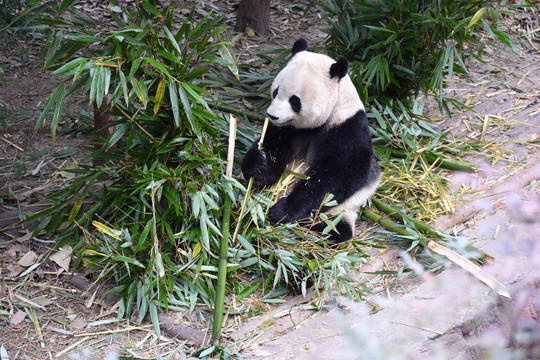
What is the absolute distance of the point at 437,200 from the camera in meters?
3.48

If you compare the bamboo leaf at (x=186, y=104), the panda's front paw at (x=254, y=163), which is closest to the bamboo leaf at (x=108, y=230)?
the bamboo leaf at (x=186, y=104)

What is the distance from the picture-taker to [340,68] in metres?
2.96

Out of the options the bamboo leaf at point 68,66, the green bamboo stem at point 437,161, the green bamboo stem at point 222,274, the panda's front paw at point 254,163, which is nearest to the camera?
the bamboo leaf at point 68,66

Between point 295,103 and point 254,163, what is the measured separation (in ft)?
1.23

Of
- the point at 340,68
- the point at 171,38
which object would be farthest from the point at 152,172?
the point at 340,68

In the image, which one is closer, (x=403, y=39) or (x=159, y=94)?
(x=159, y=94)

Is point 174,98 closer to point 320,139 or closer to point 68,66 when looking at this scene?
point 68,66

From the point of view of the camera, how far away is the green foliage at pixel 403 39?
3.78 m

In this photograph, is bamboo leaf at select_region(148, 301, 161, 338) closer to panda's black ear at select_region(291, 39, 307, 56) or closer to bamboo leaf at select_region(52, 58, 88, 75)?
bamboo leaf at select_region(52, 58, 88, 75)

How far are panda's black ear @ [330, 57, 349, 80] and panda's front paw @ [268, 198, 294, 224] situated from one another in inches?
27.4

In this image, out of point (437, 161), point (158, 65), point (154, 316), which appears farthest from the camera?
point (437, 161)

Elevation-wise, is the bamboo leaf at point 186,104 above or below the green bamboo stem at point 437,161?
above

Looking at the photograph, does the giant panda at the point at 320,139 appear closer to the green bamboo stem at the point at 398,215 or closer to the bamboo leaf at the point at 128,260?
the green bamboo stem at the point at 398,215

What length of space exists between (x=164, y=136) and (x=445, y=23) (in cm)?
196
